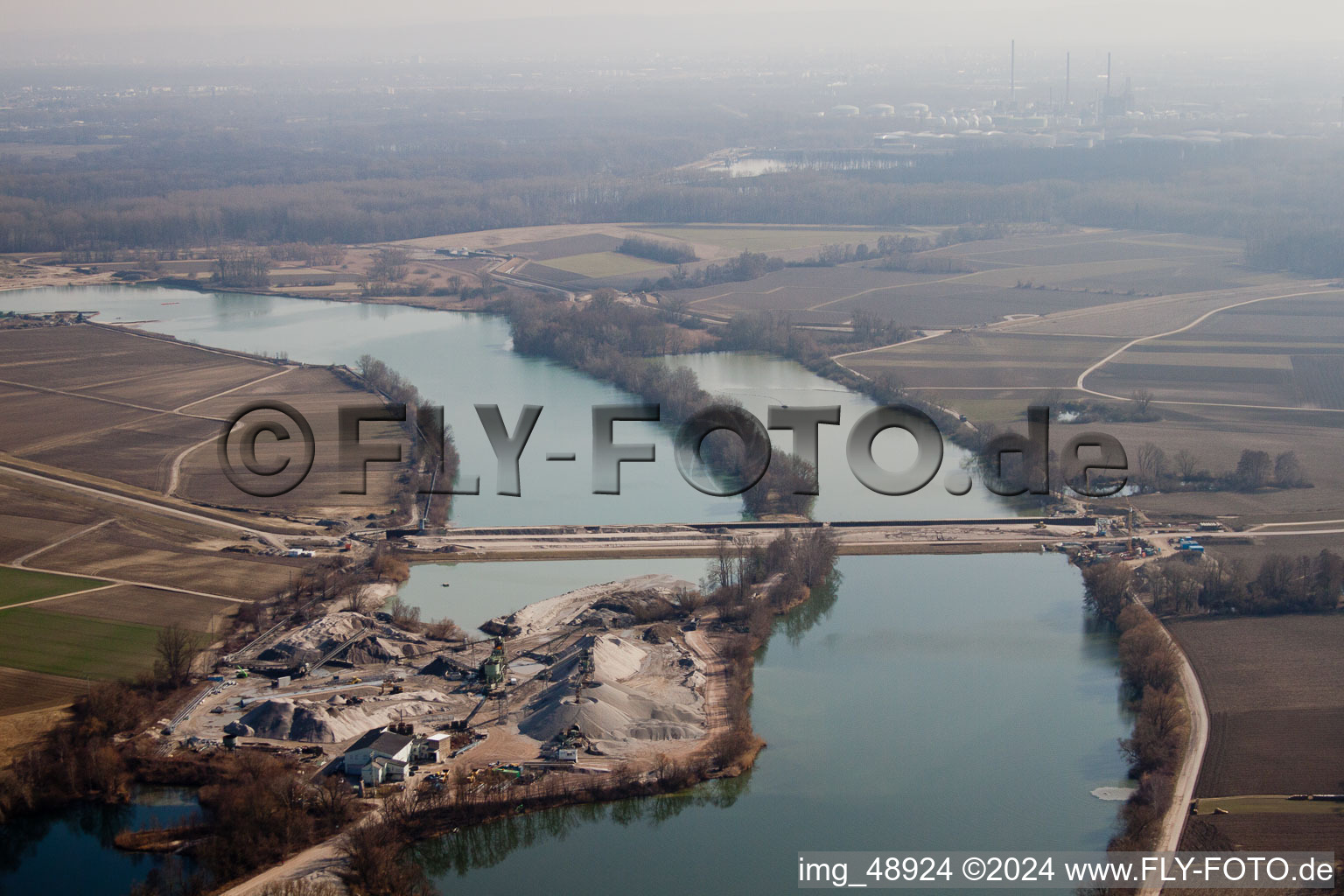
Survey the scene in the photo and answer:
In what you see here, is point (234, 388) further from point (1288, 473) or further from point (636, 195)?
point (636, 195)

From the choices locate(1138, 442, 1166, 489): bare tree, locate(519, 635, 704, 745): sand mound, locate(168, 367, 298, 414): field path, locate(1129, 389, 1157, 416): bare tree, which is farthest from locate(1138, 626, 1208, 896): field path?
locate(168, 367, 298, 414): field path

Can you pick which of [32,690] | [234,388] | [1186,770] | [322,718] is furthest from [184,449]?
[1186,770]

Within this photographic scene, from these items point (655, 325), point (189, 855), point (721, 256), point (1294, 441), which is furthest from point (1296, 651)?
point (721, 256)

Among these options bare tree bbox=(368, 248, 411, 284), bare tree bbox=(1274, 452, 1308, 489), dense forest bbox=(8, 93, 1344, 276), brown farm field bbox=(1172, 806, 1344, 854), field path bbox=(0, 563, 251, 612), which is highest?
dense forest bbox=(8, 93, 1344, 276)

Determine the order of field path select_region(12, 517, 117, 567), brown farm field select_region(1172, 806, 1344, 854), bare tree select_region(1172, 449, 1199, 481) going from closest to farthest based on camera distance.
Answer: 1. brown farm field select_region(1172, 806, 1344, 854)
2. field path select_region(12, 517, 117, 567)
3. bare tree select_region(1172, 449, 1199, 481)

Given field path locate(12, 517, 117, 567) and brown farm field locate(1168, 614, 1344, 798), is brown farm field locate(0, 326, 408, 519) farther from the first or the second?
brown farm field locate(1168, 614, 1344, 798)

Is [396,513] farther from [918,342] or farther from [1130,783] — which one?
[918,342]

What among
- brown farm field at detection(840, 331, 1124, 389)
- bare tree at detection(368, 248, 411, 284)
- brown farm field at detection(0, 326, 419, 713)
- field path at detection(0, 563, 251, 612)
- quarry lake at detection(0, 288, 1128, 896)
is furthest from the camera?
bare tree at detection(368, 248, 411, 284)
